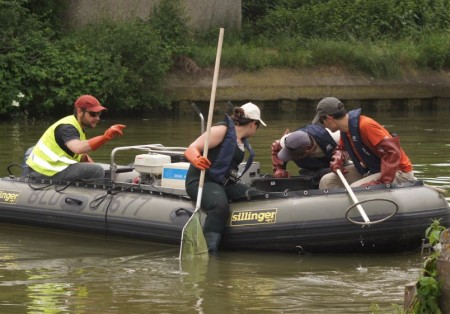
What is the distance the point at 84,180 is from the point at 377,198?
10.0 feet

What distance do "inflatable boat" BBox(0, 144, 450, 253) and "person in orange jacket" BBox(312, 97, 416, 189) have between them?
0.22 metres

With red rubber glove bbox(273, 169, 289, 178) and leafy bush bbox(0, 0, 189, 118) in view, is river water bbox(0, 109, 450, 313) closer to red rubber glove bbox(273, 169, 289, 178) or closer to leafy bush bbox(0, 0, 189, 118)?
red rubber glove bbox(273, 169, 289, 178)

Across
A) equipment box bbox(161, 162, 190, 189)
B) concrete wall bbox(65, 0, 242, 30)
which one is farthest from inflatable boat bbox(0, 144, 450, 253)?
concrete wall bbox(65, 0, 242, 30)

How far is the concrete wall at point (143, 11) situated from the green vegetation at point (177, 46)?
1.05ft

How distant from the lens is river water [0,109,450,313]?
878cm

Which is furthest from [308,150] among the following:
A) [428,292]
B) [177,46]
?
[177,46]

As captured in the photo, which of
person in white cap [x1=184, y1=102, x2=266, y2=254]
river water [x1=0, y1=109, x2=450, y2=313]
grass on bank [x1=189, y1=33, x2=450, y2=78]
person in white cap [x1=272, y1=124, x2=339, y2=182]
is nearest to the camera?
river water [x1=0, y1=109, x2=450, y2=313]

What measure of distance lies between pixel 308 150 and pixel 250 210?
1.07m

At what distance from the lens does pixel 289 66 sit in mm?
26750

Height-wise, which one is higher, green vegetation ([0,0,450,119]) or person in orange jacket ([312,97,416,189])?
green vegetation ([0,0,450,119])

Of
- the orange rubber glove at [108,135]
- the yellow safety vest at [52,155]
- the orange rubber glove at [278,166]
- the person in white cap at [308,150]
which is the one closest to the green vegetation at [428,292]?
the person in white cap at [308,150]

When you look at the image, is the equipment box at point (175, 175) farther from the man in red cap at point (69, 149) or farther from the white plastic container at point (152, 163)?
the man in red cap at point (69, 149)

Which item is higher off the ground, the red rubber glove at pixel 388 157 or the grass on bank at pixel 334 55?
the grass on bank at pixel 334 55

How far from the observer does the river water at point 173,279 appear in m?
8.78
